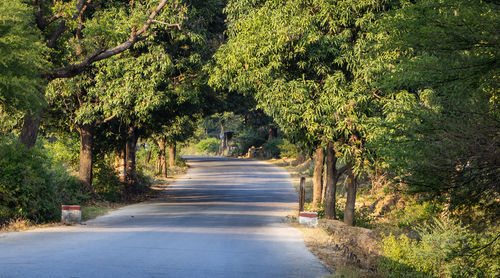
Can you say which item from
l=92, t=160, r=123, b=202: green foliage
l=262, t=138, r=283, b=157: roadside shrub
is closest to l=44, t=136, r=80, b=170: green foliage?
l=92, t=160, r=123, b=202: green foliage

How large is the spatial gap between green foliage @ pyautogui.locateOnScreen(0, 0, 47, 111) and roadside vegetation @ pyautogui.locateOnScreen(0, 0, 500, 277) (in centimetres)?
5

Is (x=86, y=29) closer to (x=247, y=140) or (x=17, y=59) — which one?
(x=17, y=59)

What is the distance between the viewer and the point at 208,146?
327 ft

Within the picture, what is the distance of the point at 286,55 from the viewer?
19359mm

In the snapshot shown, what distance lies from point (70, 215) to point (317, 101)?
838 centimetres

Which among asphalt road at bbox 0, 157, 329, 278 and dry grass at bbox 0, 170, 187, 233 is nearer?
asphalt road at bbox 0, 157, 329, 278

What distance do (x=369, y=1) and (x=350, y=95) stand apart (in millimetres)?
3076

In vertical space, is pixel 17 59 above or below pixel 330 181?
above

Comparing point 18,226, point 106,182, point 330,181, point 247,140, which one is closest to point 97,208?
point 106,182

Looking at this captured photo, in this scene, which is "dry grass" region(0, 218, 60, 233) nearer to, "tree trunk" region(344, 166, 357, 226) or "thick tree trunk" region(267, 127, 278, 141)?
"tree trunk" region(344, 166, 357, 226)

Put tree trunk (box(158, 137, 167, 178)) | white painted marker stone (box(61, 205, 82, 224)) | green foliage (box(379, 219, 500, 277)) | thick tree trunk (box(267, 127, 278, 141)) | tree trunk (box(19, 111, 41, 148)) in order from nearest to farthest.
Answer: green foliage (box(379, 219, 500, 277)) → white painted marker stone (box(61, 205, 82, 224)) → tree trunk (box(19, 111, 41, 148)) → tree trunk (box(158, 137, 167, 178)) → thick tree trunk (box(267, 127, 278, 141))

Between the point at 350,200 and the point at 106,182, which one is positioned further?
the point at 106,182

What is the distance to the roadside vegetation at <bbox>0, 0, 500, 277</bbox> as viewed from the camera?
9.99m

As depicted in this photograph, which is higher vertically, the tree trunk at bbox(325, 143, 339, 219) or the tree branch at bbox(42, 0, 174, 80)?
the tree branch at bbox(42, 0, 174, 80)
